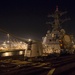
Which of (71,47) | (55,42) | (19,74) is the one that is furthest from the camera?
(71,47)

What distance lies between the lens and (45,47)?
126 ft

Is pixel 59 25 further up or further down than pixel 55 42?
further up

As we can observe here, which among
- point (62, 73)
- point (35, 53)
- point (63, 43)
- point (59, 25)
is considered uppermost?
point (59, 25)

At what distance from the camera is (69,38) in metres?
39.5

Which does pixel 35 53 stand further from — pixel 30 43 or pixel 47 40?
pixel 47 40

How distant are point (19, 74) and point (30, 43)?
521 inches

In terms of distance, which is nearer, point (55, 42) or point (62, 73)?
point (62, 73)

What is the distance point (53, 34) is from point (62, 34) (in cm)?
231

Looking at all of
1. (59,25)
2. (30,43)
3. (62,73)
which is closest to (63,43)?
(59,25)

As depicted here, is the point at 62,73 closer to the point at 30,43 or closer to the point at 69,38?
the point at 30,43

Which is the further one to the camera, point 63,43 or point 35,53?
point 63,43

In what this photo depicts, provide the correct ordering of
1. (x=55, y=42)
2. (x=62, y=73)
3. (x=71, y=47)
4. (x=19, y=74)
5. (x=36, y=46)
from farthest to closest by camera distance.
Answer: (x=71, y=47) < (x=55, y=42) < (x=36, y=46) < (x=62, y=73) < (x=19, y=74)

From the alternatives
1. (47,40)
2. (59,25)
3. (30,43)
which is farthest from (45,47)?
(30,43)

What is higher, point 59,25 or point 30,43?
point 59,25
